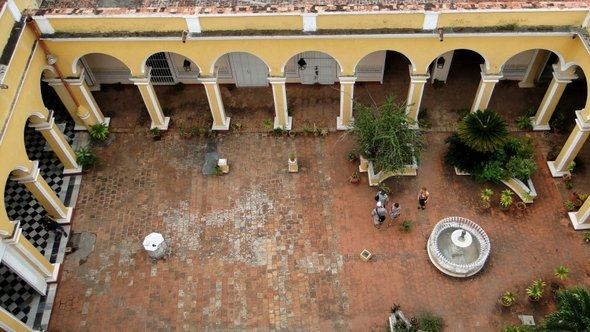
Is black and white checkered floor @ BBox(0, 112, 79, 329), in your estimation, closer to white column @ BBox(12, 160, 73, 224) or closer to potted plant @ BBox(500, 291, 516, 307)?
white column @ BBox(12, 160, 73, 224)

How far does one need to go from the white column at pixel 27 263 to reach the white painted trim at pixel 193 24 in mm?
8882

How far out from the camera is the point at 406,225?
65.4ft

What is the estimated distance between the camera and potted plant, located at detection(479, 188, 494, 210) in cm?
2016

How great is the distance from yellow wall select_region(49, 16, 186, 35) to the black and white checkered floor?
5946 millimetres

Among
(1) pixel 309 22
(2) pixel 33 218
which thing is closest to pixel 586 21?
(1) pixel 309 22

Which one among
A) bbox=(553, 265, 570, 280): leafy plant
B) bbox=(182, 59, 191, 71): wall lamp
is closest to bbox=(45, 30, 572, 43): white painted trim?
bbox=(182, 59, 191, 71): wall lamp

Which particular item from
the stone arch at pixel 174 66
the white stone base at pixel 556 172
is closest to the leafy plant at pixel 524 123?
the white stone base at pixel 556 172

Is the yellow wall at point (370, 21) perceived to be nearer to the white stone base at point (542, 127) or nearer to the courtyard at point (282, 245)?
the courtyard at point (282, 245)

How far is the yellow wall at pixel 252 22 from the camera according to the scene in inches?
739

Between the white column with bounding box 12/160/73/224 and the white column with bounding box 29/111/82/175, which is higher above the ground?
the white column with bounding box 29/111/82/175

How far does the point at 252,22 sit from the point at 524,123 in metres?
12.2

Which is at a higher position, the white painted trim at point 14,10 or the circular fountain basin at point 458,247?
the white painted trim at point 14,10

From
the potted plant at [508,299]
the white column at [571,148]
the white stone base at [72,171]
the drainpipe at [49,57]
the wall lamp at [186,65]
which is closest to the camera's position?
the potted plant at [508,299]

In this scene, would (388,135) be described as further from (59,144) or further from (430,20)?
(59,144)
